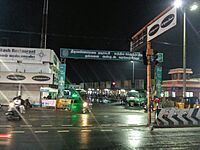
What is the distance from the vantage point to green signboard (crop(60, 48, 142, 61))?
33.6m

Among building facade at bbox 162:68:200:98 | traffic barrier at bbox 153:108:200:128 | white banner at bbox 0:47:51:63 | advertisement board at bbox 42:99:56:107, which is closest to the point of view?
traffic barrier at bbox 153:108:200:128

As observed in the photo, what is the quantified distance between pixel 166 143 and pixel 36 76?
82.0 feet

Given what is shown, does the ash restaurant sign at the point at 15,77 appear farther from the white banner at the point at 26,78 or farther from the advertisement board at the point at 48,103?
the advertisement board at the point at 48,103

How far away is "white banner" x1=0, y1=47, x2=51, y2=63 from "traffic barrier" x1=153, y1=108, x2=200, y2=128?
2107 cm

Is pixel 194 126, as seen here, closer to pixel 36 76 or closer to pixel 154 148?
pixel 154 148

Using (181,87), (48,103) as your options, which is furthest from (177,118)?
(181,87)

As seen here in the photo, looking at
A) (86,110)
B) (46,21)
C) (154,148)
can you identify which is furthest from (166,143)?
(46,21)

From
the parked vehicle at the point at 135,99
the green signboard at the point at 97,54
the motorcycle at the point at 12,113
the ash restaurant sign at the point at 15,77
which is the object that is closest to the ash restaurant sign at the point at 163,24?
the motorcycle at the point at 12,113

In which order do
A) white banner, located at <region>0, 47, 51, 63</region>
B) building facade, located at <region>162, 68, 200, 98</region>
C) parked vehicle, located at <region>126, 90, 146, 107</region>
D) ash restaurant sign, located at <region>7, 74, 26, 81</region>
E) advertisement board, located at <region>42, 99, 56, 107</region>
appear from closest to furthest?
advertisement board, located at <region>42, 99, 56, 107</region> < ash restaurant sign, located at <region>7, 74, 26, 81</region> < white banner, located at <region>0, 47, 51, 63</region> < parked vehicle, located at <region>126, 90, 146, 107</region> < building facade, located at <region>162, 68, 200, 98</region>

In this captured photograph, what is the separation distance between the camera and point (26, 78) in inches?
1319

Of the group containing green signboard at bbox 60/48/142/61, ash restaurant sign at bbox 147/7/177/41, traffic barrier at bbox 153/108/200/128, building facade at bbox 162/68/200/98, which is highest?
green signboard at bbox 60/48/142/61

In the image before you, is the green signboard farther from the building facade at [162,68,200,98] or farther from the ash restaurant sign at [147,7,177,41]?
the building facade at [162,68,200,98]

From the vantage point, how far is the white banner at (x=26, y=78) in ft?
109

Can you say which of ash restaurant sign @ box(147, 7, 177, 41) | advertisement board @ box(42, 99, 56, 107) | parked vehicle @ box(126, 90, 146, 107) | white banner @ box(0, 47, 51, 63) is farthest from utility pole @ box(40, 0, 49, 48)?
ash restaurant sign @ box(147, 7, 177, 41)
